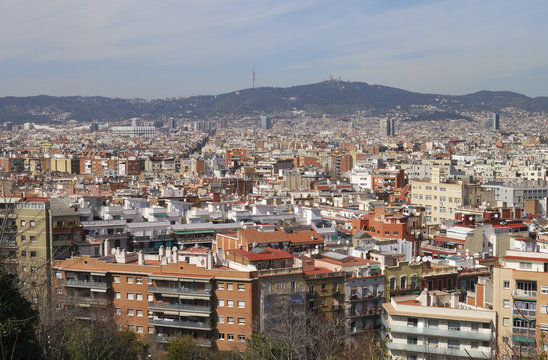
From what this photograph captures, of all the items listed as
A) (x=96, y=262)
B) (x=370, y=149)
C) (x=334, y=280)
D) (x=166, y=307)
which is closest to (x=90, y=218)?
(x=96, y=262)

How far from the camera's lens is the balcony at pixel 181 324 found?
19.4 m

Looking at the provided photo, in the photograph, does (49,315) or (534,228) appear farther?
(534,228)

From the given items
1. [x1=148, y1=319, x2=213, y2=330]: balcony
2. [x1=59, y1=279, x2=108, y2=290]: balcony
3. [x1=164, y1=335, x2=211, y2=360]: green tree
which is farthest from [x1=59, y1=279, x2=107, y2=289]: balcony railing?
[x1=164, y1=335, x2=211, y2=360]: green tree

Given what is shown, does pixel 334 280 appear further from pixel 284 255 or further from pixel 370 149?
pixel 370 149

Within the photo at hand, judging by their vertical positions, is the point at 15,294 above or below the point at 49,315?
above

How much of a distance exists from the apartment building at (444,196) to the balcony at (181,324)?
2398 centimetres

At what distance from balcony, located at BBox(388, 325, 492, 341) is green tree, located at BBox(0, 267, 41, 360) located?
8.32m

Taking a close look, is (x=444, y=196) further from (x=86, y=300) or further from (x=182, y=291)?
(x=86, y=300)

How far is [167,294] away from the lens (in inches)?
783

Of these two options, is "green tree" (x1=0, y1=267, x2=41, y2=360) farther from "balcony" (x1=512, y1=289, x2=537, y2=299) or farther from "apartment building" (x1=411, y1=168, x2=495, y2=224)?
"apartment building" (x1=411, y1=168, x2=495, y2=224)

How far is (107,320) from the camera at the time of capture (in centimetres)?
1902

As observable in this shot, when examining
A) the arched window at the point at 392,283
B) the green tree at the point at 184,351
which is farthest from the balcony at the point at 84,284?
the arched window at the point at 392,283

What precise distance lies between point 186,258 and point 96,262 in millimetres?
2421

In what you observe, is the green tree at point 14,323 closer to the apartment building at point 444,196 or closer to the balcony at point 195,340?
the balcony at point 195,340
